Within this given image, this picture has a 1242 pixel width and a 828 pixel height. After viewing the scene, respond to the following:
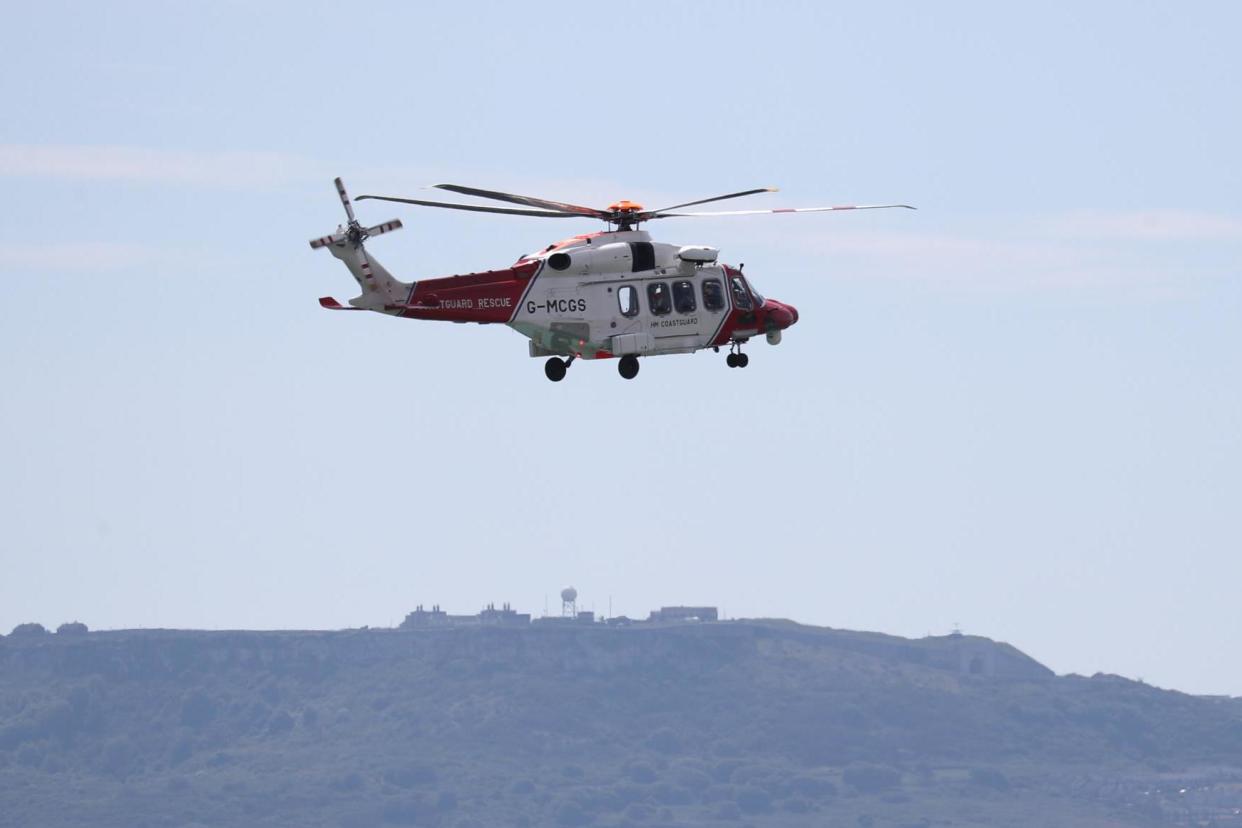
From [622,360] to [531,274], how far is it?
222 inches

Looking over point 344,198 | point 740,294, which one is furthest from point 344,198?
point 740,294

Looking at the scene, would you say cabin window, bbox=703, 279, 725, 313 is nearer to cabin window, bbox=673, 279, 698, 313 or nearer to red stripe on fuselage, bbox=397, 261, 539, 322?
cabin window, bbox=673, 279, 698, 313

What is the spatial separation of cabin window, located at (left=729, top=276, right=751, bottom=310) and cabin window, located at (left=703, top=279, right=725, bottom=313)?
98cm

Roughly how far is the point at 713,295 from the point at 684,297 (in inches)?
78.6

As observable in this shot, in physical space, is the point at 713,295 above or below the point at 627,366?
above

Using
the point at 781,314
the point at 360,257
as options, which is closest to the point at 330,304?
the point at 360,257

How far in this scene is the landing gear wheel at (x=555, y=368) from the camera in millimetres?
106438

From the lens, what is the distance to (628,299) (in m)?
108

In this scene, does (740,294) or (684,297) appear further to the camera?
(740,294)

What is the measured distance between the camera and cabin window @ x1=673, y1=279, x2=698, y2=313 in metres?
110

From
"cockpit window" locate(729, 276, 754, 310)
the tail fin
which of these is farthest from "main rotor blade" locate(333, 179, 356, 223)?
"cockpit window" locate(729, 276, 754, 310)

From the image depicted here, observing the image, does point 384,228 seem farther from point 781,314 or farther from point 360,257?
point 781,314

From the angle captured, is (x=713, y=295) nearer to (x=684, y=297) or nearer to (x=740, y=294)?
(x=684, y=297)

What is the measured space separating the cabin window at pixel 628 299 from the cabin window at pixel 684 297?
2.37 meters
